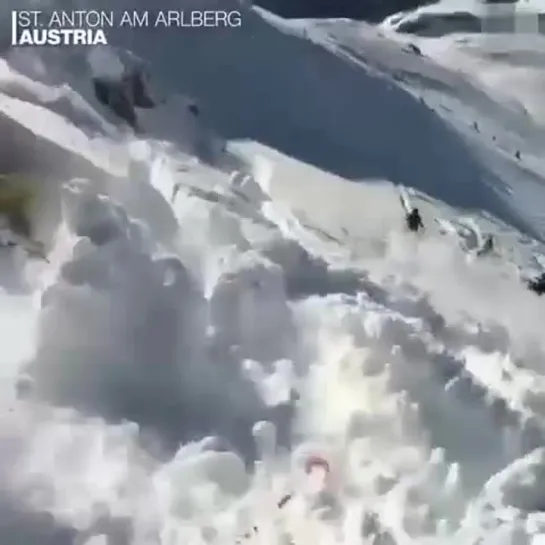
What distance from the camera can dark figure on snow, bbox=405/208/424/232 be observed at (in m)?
0.93

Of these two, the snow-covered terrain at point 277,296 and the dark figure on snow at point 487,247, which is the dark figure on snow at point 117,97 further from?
the dark figure on snow at point 487,247

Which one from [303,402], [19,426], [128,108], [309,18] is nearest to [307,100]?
[309,18]

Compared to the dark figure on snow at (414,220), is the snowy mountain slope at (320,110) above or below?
above

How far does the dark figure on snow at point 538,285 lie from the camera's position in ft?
3.05

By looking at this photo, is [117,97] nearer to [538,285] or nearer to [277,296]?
[277,296]

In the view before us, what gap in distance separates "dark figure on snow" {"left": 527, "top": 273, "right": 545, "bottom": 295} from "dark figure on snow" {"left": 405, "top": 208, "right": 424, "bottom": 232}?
139mm

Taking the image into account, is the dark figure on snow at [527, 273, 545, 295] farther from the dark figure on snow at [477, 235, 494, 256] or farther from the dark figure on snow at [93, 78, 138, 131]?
the dark figure on snow at [93, 78, 138, 131]

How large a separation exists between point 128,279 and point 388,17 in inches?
16.8

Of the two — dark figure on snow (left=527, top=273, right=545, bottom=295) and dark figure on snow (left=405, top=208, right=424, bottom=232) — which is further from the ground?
Result: dark figure on snow (left=405, top=208, right=424, bottom=232)

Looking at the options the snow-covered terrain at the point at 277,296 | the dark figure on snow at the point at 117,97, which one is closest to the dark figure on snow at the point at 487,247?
the snow-covered terrain at the point at 277,296

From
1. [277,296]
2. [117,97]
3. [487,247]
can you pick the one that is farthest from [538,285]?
[117,97]

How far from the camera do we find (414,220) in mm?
933

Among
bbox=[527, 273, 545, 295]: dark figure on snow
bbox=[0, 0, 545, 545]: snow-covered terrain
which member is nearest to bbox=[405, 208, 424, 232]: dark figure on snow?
bbox=[0, 0, 545, 545]: snow-covered terrain

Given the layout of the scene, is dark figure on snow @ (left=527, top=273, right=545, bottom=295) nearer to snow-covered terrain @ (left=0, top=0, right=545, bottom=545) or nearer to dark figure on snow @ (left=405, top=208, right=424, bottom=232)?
snow-covered terrain @ (left=0, top=0, right=545, bottom=545)
